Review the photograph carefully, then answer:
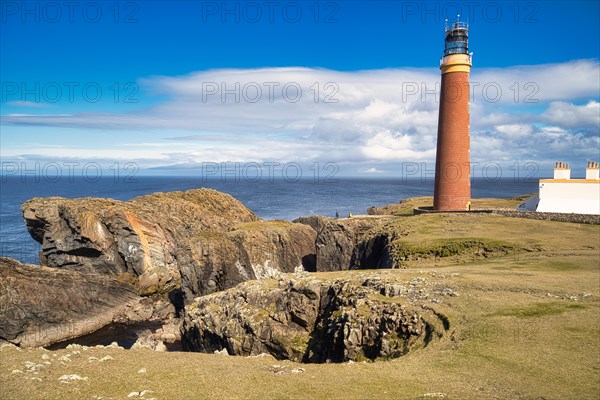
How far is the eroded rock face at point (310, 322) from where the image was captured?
26797 mm

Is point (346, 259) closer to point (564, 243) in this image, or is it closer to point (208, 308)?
point (564, 243)

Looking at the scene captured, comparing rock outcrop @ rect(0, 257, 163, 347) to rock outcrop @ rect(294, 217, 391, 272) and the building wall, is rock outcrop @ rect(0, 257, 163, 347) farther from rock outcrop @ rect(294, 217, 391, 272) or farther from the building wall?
the building wall

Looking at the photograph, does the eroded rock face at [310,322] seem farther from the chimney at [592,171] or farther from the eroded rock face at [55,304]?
the chimney at [592,171]

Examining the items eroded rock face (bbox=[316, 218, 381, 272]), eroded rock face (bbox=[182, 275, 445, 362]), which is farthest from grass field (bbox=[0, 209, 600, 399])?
eroded rock face (bbox=[316, 218, 381, 272])

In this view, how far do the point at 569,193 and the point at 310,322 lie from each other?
46.2 meters

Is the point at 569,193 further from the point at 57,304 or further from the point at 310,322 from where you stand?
the point at 57,304

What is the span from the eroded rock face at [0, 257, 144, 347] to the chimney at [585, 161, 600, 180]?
2377 inches

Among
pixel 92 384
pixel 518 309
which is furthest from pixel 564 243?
pixel 92 384

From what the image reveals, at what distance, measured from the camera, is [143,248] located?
60.2m

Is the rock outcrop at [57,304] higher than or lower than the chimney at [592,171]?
lower

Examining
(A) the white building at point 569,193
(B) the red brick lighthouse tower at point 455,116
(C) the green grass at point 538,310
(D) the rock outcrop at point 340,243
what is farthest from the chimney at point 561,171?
(C) the green grass at point 538,310

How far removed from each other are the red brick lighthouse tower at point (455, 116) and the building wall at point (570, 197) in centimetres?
1047

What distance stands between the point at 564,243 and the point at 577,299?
21403 mm

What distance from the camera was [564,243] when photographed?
4603cm
